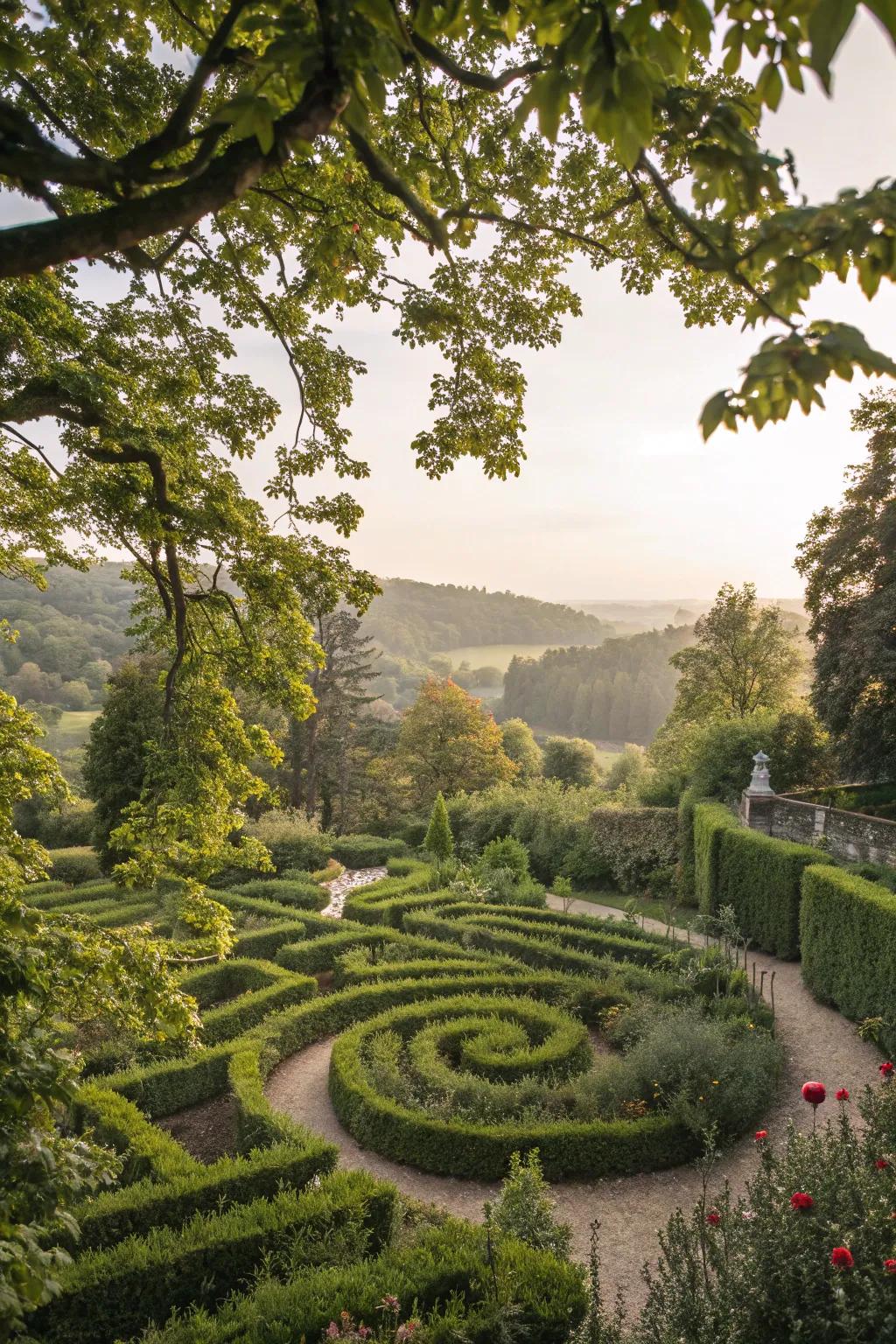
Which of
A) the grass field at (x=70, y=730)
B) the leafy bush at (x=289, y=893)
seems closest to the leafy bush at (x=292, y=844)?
the leafy bush at (x=289, y=893)

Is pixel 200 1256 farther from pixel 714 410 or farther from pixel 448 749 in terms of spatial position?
pixel 448 749

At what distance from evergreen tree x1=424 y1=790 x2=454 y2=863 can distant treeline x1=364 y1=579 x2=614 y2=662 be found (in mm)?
79571

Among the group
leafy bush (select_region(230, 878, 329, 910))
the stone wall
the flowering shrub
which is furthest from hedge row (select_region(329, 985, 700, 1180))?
leafy bush (select_region(230, 878, 329, 910))

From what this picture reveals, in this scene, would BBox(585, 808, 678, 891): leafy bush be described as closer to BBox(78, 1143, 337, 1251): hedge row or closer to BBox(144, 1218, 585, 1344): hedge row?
BBox(78, 1143, 337, 1251): hedge row

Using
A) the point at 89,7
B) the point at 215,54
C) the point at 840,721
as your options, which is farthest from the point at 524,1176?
the point at 840,721

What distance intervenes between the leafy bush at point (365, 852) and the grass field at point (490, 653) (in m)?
75.2

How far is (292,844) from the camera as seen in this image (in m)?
24.5

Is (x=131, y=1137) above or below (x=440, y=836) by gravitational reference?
above

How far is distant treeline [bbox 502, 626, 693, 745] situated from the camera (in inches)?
2675

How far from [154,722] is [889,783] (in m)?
20.2

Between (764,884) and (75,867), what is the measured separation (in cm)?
1931

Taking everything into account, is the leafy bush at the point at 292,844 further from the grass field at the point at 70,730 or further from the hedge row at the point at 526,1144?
the grass field at the point at 70,730

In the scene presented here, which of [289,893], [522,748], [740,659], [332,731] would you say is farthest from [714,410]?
[522,748]

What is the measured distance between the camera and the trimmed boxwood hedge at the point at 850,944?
416 inches
